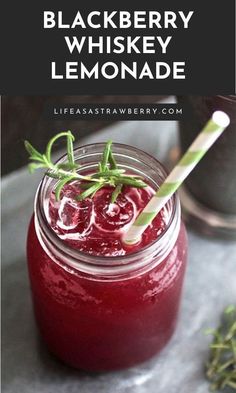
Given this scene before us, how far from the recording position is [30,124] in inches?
41.0

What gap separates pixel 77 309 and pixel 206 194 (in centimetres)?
26

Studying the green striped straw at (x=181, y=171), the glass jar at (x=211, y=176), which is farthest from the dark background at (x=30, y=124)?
the green striped straw at (x=181, y=171)

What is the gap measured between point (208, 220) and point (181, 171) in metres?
0.32

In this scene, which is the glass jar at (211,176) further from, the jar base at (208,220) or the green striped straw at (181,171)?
the green striped straw at (181,171)

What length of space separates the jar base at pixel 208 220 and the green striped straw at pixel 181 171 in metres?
0.24

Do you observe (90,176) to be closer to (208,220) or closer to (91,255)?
(91,255)

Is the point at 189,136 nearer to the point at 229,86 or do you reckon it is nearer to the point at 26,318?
the point at 229,86

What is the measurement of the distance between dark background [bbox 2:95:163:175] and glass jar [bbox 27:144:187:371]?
7.9 inches

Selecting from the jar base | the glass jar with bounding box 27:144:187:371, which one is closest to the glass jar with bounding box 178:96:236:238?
the jar base

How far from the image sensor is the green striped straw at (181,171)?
24.7 inches

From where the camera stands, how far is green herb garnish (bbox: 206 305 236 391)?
0.86 metres

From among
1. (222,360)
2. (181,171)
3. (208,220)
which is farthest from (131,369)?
(181,171)

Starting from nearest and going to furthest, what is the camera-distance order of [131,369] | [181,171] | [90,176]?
1. [181,171]
2. [90,176]
3. [131,369]

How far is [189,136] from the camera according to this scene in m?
0.91
